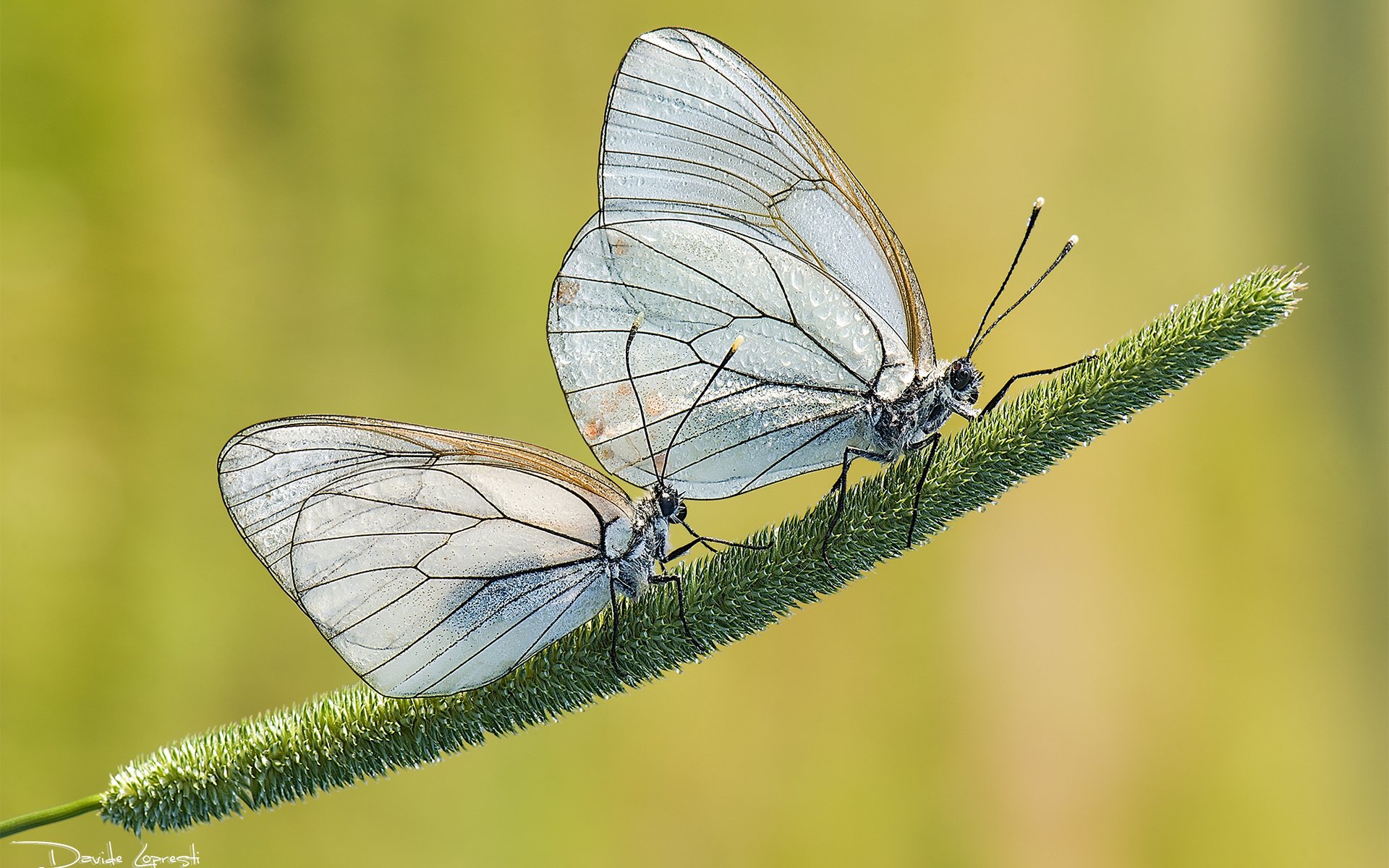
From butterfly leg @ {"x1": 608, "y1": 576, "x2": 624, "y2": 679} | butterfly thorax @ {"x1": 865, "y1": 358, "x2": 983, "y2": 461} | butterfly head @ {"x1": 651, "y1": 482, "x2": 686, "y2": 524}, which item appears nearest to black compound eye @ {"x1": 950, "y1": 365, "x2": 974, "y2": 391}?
butterfly thorax @ {"x1": 865, "y1": 358, "x2": 983, "y2": 461}

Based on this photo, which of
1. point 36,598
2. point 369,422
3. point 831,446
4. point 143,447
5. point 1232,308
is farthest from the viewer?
point 143,447

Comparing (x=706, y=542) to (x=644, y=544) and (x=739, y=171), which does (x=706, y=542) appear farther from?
(x=739, y=171)

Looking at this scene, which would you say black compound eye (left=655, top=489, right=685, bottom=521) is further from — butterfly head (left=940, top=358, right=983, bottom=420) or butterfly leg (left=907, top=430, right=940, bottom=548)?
butterfly head (left=940, top=358, right=983, bottom=420)

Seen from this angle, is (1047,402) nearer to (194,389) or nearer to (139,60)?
(194,389)

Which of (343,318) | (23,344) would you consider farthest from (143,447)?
(343,318)

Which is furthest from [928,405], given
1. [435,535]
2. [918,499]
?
[435,535]

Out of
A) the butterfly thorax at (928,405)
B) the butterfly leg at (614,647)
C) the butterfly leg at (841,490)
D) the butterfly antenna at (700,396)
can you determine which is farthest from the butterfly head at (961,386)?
the butterfly leg at (614,647)
